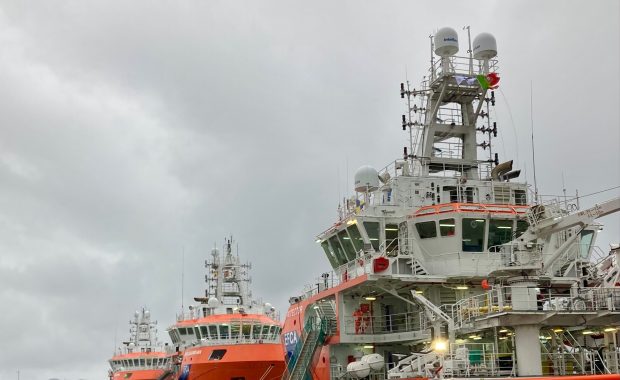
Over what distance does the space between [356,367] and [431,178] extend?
396 inches

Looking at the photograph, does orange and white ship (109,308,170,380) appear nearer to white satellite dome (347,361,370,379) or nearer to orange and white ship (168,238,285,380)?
orange and white ship (168,238,285,380)

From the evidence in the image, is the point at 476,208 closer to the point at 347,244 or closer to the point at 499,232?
the point at 499,232

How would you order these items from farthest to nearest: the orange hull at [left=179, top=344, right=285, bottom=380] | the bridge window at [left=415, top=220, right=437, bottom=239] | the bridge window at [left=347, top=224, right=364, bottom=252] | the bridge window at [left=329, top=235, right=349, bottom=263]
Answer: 1. the orange hull at [left=179, top=344, right=285, bottom=380]
2. the bridge window at [left=329, top=235, right=349, bottom=263]
3. the bridge window at [left=347, top=224, right=364, bottom=252]
4. the bridge window at [left=415, top=220, right=437, bottom=239]

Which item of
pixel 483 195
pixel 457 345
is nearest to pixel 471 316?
pixel 457 345

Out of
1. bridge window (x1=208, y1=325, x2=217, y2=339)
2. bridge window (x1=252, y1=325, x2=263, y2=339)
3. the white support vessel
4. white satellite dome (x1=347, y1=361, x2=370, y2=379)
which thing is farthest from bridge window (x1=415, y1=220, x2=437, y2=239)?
bridge window (x1=208, y1=325, x2=217, y2=339)

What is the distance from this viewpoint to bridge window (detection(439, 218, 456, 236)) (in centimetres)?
3117

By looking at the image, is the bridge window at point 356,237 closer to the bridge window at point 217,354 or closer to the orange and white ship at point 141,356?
the bridge window at point 217,354

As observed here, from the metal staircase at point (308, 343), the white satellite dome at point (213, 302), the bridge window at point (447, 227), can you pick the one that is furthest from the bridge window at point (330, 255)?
the white satellite dome at point (213, 302)

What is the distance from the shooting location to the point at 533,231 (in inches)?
1072

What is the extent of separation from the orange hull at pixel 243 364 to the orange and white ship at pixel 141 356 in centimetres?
2152

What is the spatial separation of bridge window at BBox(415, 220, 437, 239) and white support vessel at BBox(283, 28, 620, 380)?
0.06m

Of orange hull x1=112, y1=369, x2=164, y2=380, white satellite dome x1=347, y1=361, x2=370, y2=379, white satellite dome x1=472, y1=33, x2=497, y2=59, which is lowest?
orange hull x1=112, y1=369, x2=164, y2=380

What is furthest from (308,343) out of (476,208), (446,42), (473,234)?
(446,42)

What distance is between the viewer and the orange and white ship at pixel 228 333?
48.8 meters
